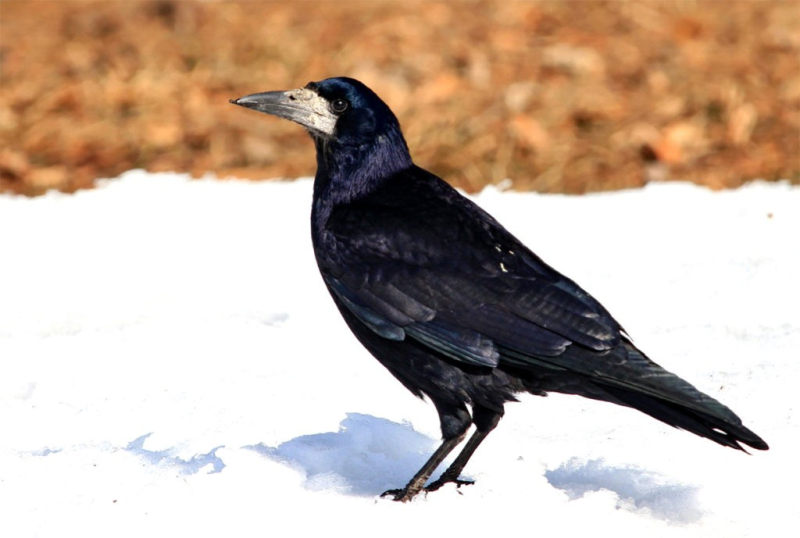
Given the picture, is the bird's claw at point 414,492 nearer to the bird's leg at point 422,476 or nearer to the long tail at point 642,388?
the bird's leg at point 422,476

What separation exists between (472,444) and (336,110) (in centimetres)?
127

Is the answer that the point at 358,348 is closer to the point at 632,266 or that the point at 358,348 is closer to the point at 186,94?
the point at 632,266

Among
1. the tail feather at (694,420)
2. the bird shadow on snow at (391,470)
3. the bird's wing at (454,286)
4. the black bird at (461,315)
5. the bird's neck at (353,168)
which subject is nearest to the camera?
the tail feather at (694,420)

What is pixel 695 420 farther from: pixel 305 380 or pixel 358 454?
pixel 305 380

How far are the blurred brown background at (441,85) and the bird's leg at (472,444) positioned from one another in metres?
4.10

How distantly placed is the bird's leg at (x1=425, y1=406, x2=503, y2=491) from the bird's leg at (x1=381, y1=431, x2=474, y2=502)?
0.19ft

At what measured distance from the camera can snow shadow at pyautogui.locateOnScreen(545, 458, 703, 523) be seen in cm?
383

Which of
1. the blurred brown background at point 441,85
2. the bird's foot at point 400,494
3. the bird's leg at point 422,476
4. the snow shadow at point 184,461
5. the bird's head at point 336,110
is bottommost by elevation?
the snow shadow at point 184,461

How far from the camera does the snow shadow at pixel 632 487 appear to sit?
151 inches

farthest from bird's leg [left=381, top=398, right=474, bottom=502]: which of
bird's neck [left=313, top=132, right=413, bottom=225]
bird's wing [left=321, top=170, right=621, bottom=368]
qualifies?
bird's neck [left=313, top=132, right=413, bottom=225]

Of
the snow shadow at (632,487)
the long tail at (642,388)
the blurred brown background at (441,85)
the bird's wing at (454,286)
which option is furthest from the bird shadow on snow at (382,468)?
the blurred brown background at (441,85)

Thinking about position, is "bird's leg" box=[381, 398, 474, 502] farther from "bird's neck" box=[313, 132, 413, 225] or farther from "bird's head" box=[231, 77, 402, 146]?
"bird's head" box=[231, 77, 402, 146]

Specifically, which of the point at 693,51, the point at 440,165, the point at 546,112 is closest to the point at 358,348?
the point at 440,165

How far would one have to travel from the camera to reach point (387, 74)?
31.2 feet
